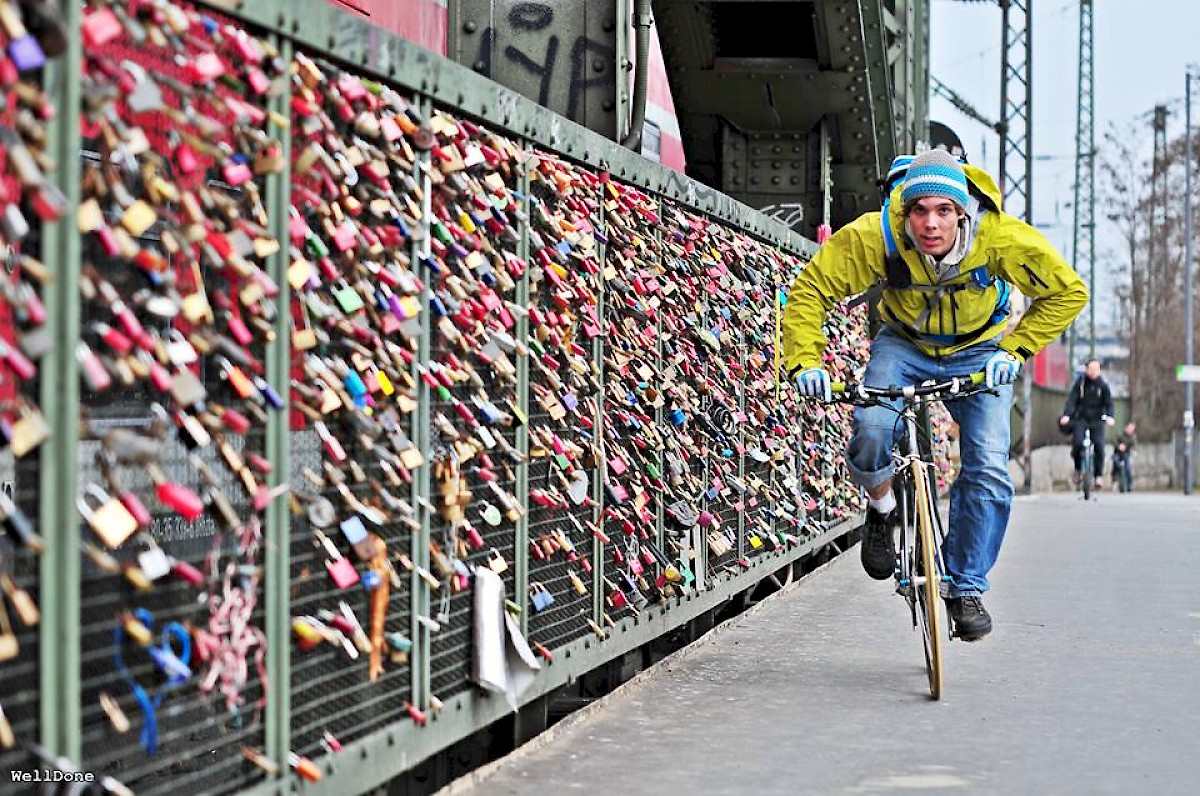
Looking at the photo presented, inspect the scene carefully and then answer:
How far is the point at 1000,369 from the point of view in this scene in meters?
6.74

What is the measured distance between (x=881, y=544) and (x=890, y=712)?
52.1 inches

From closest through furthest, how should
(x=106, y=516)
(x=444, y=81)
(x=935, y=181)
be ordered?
(x=106, y=516)
(x=444, y=81)
(x=935, y=181)

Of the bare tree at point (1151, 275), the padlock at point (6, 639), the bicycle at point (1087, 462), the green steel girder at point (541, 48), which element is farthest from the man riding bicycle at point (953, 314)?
the bare tree at point (1151, 275)

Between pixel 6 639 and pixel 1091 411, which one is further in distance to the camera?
pixel 1091 411

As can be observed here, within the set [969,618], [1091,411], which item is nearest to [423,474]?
[969,618]

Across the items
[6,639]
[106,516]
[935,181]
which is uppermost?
[935,181]

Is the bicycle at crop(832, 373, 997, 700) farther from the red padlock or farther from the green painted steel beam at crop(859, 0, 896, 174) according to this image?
the green painted steel beam at crop(859, 0, 896, 174)

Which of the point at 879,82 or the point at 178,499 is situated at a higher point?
the point at 879,82

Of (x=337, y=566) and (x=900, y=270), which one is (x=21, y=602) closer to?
(x=337, y=566)

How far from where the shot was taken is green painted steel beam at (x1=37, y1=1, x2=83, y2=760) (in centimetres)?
291

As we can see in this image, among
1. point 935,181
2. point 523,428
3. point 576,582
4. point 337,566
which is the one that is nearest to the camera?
point 337,566

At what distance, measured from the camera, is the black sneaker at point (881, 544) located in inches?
300

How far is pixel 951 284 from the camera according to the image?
7062 mm

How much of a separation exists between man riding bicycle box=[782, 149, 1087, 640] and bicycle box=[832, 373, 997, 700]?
2.7 inches
